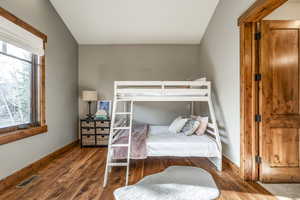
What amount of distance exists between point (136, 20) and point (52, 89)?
221cm

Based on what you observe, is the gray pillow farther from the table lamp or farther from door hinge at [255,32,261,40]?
the table lamp

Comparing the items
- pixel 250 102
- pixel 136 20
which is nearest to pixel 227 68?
pixel 250 102

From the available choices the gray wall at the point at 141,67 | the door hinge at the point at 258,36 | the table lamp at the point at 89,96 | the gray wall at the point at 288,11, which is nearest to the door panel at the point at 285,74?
the door hinge at the point at 258,36

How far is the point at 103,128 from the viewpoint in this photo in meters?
4.01

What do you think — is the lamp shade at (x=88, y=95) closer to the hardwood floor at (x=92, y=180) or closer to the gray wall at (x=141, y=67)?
the gray wall at (x=141, y=67)

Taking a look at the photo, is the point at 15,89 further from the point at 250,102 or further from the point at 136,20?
the point at 250,102

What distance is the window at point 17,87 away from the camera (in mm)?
2346

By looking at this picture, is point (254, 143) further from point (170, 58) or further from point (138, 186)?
point (170, 58)

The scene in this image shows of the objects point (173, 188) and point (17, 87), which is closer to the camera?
point (173, 188)

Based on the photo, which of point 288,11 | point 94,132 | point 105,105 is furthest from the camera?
point 105,105

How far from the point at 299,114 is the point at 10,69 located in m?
4.02

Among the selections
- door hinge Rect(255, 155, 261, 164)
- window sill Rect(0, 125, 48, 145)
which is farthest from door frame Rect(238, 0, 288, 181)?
Answer: window sill Rect(0, 125, 48, 145)

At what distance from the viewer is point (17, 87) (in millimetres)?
2588

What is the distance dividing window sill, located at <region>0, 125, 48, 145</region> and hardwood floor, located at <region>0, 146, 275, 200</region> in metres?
0.60
